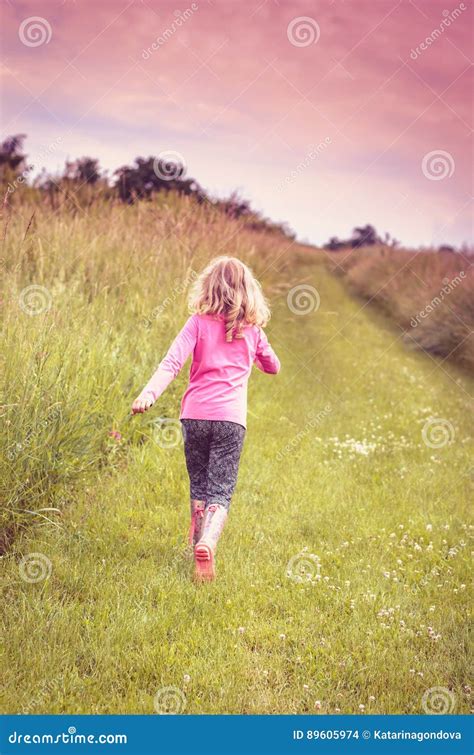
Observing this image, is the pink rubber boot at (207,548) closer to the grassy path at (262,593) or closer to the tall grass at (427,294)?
the grassy path at (262,593)

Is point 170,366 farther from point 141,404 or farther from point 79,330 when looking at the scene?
point 79,330

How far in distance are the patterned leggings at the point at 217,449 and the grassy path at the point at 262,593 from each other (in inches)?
18.7

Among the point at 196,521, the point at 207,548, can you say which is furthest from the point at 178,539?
the point at 207,548

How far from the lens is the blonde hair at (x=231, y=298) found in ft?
15.0

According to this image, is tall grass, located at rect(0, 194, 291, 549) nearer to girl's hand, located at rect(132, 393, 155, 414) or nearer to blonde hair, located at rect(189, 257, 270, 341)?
girl's hand, located at rect(132, 393, 155, 414)

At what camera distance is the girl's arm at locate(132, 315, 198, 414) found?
13.3ft

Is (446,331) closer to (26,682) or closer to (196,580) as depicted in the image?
(196,580)

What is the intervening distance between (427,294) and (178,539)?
13250 mm

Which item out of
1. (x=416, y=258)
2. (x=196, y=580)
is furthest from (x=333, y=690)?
(x=416, y=258)

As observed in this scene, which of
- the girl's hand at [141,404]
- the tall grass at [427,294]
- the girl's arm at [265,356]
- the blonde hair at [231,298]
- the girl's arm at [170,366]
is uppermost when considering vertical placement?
the tall grass at [427,294]

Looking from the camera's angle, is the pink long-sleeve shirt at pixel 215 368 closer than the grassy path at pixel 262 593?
No

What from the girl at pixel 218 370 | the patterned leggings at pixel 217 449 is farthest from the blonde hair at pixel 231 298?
the patterned leggings at pixel 217 449

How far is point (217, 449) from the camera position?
4629mm

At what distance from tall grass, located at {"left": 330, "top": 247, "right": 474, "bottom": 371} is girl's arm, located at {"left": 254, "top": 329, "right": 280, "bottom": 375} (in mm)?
8317
